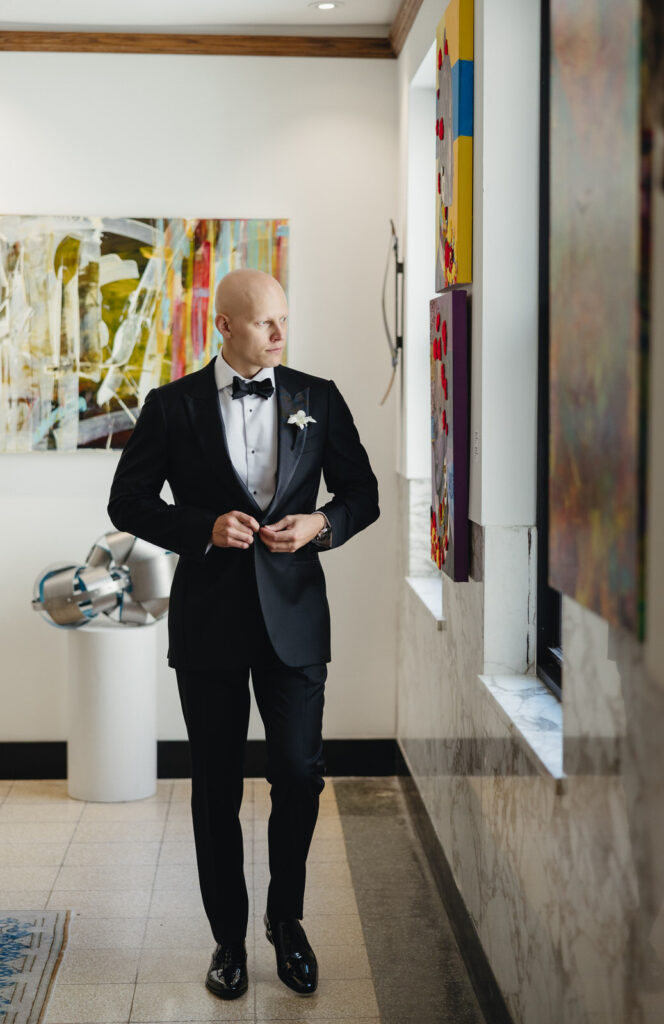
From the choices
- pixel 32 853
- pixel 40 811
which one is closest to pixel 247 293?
pixel 32 853

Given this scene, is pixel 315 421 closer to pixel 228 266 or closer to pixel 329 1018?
pixel 329 1018

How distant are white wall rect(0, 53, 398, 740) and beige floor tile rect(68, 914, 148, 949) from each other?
155 cm

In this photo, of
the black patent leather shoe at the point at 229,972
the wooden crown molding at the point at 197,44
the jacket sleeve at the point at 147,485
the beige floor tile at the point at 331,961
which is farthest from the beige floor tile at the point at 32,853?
the wooden crown molding at the point at 197,44

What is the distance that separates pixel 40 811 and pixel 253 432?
Answer: 224cm

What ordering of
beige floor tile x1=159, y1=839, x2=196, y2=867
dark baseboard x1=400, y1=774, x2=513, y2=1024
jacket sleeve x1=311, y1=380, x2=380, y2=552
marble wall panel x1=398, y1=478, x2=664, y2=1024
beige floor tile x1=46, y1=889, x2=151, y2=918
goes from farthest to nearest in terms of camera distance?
beige floor tile x1=159, y1=839, x2=196, y2=867
beige floor tile x1=46, y1=889, x2=151, y2=918
jacket sleeve x1=311, y1=380, x2=380, y2=552
dark baseboard x1=400, y1=774, x2=513, y2=1024
marble wall panel x1=398, y1=478, x2=664, y2=1024

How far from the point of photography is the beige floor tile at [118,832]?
414 centimetres

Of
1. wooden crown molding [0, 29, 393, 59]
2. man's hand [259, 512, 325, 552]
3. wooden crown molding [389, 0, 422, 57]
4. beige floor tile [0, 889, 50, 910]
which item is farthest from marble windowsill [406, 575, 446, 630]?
wooden crown molding [0, 29, 393, 59]

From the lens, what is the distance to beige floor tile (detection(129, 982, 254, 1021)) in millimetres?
2848

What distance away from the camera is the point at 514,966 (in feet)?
8.12

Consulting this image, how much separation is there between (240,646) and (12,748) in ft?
8.03

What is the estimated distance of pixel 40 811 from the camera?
4477 mm

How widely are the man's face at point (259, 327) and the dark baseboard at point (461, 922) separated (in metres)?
1.54

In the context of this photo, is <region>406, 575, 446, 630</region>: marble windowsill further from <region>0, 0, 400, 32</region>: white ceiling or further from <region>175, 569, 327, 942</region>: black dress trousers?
<region>0, 0, 400, 32</region>: white ceiling

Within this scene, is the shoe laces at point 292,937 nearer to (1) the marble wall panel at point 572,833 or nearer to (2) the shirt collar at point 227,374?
(1) the marble wall panel at point 572,833
